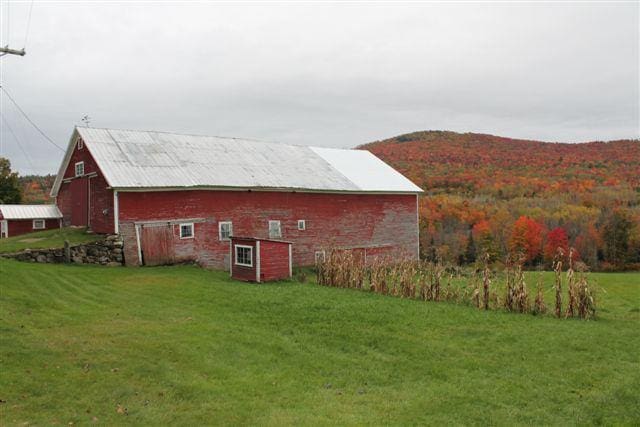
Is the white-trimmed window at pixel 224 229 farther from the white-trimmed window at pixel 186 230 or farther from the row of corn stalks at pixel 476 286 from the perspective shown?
the row of corn stalks at pixel 476 286

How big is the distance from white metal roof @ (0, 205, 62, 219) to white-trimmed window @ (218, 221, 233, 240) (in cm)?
1033

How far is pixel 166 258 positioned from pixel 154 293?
686 centimetres

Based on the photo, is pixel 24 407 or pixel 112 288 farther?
pixel 112 288

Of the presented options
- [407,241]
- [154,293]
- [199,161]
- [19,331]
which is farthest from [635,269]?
[19,331]

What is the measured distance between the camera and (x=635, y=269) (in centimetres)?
5800

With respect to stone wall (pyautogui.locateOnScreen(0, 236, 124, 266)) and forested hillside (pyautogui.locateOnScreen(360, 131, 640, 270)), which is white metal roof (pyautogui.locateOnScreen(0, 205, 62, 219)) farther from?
forested hillside (pyautogui.locateOnScreen(360, 131, 640, 270))

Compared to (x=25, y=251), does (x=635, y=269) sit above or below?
below

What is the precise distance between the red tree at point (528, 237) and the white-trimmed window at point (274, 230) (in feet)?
138

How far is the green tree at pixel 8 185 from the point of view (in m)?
42.6

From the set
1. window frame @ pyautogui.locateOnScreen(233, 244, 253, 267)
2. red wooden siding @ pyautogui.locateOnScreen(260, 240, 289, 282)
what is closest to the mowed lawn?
red wooden siding @ pyautogui.locateOnScreen(260, 240, 289, 282)

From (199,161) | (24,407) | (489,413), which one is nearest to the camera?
(24,407)

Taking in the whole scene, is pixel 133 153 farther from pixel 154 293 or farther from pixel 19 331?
pixel 19 331

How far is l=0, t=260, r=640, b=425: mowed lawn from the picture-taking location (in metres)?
7.92

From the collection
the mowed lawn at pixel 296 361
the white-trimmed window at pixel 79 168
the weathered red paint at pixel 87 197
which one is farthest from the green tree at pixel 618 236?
the white-trimmed window at pixel 79 168
